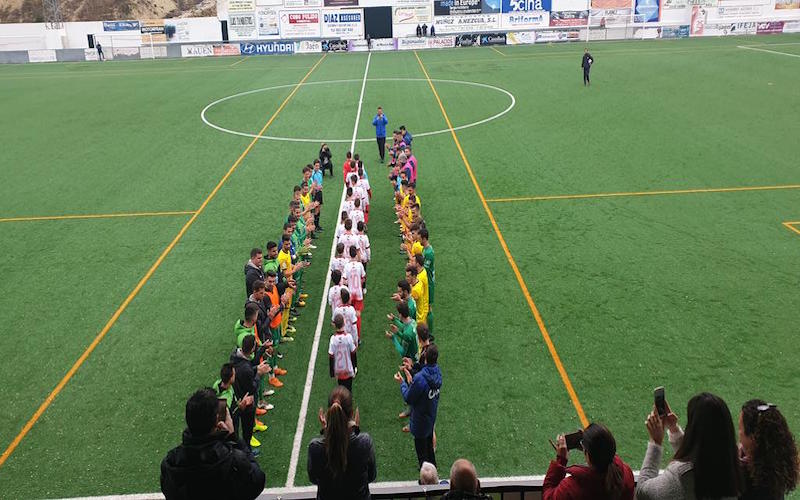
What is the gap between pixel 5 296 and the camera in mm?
11812

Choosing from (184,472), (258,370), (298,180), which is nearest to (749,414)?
(184,472)

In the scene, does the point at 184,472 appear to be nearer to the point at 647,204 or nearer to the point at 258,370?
the point at 258,370

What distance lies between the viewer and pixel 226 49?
55.6 m

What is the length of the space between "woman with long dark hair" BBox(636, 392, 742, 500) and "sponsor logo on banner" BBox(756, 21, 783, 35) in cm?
6299

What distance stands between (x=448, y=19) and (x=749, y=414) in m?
58.6

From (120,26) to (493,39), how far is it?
1420 inches

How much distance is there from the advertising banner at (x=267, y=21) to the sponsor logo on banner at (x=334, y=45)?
5808 mm

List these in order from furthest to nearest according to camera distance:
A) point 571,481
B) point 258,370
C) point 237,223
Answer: point 237,223
point 258,370
point 571,481

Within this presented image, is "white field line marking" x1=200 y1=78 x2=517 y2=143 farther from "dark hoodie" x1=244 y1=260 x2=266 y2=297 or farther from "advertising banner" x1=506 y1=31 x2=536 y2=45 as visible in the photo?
"advertising banner" x1=506 y1=31 x2=536 y2=45

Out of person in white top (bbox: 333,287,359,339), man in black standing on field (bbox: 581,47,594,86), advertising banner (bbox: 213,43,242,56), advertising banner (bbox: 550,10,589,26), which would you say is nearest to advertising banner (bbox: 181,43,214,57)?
advertising banner (bbox: 213,43,242,56)

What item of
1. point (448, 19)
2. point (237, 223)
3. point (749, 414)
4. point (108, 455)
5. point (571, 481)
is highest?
point (448, 19)

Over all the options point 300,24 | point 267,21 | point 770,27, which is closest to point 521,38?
point 300,24

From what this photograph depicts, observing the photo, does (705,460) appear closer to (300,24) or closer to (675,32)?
(300,24)

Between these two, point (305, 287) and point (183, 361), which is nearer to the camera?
point (183, 361)
